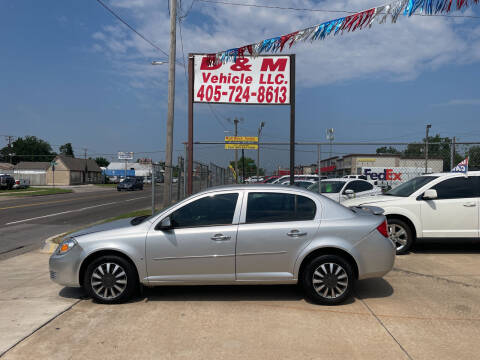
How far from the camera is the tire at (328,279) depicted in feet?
15.6

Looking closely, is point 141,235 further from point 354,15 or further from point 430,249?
point 430,249

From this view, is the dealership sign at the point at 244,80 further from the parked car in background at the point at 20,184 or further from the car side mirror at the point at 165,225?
the parked car in background at the point at 20,184

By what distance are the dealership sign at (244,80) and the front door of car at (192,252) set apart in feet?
18.8

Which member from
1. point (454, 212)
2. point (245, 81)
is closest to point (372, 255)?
point (454, 212)

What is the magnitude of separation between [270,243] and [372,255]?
1.29 metres

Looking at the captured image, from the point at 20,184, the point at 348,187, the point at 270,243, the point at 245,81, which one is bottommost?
the point at 20,184

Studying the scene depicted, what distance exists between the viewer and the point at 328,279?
4746 mm

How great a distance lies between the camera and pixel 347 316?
14.6 feet

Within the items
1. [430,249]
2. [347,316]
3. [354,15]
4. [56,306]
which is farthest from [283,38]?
[56,306]

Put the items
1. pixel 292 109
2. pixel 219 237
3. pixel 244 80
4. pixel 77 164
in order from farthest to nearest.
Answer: pixel 77 164 < pixel 244 80 < pixel 292 109 < pixel 219 237

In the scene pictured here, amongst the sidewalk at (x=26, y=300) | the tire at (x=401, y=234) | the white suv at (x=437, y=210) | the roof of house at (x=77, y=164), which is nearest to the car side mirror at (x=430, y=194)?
the white suv at (x=437, y=210)

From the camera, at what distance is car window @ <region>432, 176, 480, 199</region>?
7.55 m

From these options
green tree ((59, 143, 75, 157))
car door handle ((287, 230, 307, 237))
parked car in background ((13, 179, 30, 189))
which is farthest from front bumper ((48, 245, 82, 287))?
green tree ((59, 143, 75, 157))

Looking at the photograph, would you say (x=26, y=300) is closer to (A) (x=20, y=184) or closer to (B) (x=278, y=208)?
(B) (x=278, y=208)
